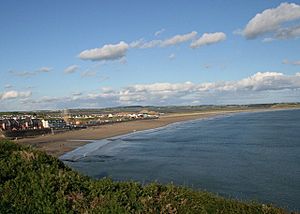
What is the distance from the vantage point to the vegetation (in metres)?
8.73

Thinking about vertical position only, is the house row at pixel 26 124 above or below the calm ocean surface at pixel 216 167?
above

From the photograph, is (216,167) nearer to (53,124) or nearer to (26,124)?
(26,124)

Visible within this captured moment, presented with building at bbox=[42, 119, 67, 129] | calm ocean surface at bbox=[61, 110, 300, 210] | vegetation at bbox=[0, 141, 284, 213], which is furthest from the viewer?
building at bbox=[42, 119, 67, 129]

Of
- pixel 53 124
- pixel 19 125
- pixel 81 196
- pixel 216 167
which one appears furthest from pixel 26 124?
pixel 81 196

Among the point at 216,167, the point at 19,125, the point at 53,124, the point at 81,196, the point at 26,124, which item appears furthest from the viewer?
the point at 53,124

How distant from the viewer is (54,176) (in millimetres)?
9953

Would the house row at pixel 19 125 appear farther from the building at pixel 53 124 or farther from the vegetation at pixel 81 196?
the vegetation at pixel 81 196

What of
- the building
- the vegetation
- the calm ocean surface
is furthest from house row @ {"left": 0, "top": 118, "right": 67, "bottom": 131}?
the vegetation

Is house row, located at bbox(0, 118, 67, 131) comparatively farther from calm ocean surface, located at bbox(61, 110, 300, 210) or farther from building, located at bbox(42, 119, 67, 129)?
calm ocean surface, located at bbox(61, 110, 300, 210)

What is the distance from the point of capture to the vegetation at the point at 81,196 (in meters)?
8.73

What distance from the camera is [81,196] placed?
9391 mm

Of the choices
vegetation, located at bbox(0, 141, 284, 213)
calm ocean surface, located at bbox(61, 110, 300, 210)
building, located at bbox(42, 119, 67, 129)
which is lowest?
calm ocean surface, located at bbox(61, 110, 300, 210)

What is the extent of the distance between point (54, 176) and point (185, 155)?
3531 centimetres

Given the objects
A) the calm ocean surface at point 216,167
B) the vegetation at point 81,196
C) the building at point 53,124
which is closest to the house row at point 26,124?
the building at point 53,124
